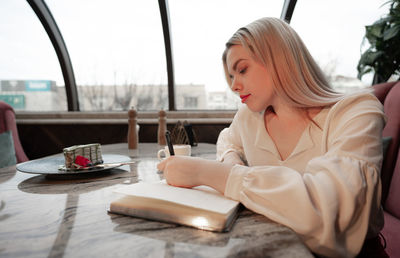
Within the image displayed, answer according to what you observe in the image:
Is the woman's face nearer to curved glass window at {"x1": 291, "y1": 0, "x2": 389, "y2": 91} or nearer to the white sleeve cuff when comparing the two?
the white sleeve cuff

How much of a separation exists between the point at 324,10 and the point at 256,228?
3513mm

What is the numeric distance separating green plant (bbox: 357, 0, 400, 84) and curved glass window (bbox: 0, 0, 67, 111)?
3700 mm

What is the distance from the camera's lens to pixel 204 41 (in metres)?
3.49

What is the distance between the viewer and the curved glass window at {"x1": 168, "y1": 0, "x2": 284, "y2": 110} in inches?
130

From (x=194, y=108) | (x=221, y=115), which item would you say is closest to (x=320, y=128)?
(x=221, y=115)

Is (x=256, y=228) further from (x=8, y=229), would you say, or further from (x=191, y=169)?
(x=8, y=229)

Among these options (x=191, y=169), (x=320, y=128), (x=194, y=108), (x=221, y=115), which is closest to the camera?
(x=191, y=169)

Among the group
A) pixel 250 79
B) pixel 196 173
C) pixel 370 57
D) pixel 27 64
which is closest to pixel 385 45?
pixel 370 57

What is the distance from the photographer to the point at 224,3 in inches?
130

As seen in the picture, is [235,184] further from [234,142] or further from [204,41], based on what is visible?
[204,41]

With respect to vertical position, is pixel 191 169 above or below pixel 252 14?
below

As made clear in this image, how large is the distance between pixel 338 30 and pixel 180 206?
359 centimetres

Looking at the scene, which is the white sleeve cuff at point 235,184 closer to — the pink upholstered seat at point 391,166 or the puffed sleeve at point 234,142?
the puffed sleeve at point 234,142

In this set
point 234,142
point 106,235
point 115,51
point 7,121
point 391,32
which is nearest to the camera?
point 106,235
